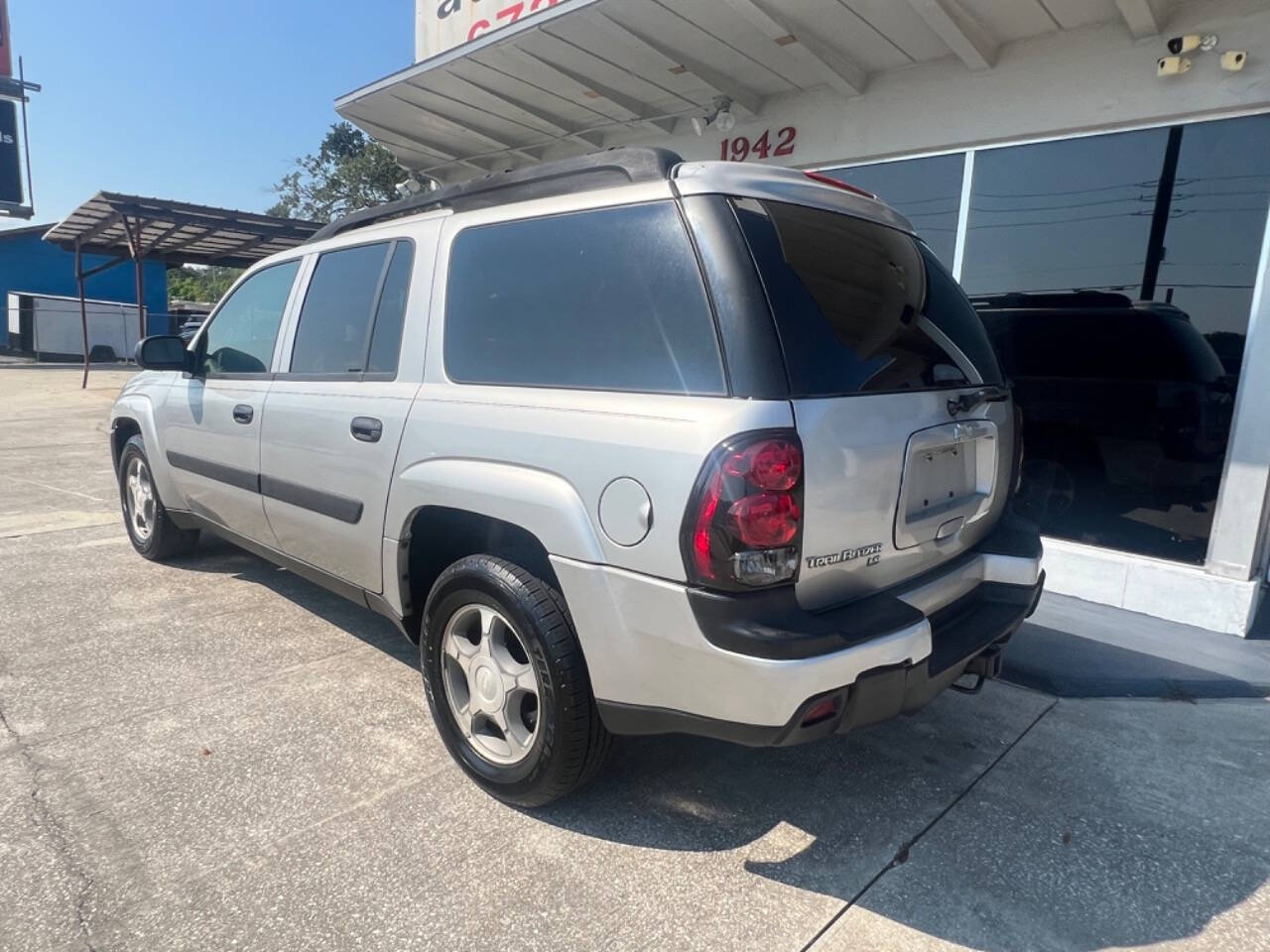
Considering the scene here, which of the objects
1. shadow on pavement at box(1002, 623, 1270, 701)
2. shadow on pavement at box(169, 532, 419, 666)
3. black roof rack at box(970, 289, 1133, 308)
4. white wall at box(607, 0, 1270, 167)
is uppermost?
white wall at box(607, 0, 1270, 167)

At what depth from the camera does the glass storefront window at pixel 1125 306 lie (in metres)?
4.46

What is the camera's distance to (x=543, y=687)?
2365 millimetres

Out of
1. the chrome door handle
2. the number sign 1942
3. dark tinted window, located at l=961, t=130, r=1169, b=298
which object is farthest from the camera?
the number sign 1942

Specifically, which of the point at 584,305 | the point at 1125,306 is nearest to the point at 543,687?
the point at 584,305

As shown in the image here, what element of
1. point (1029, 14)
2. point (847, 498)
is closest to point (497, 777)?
point (847, 498)

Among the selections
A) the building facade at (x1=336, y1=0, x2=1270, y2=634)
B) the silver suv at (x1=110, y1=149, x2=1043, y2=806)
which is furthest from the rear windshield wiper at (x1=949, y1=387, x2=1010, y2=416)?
the building facade at (x1=336, y1=0, x2=1270, y2=634)

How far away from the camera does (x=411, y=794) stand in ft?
8.73

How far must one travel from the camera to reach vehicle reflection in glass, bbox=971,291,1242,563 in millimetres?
4602

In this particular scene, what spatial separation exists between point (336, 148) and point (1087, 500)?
5297cm

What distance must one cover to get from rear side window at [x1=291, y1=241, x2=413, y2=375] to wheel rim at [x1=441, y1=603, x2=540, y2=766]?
1.04 metres

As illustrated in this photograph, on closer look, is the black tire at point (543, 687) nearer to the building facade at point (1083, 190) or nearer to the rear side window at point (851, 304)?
the rear side window at point (851, 304)

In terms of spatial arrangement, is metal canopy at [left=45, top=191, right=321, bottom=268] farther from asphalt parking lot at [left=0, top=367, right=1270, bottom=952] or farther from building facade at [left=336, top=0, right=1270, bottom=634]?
asphalt parking lot at [left=0, top=367, right=1270, bottom=952]

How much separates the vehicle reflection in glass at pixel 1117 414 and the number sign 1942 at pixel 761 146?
83.9 inches

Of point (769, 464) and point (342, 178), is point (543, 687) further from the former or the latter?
point (342, 178)
